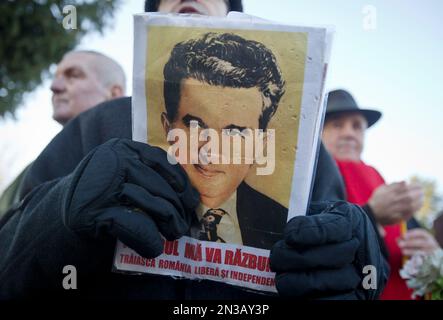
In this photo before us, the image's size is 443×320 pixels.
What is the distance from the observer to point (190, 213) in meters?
0.67

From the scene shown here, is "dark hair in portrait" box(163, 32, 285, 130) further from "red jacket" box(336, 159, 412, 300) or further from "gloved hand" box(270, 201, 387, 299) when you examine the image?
"red jacket" box(336, 159, 412, 300)

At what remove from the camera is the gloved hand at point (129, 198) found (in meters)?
0.61

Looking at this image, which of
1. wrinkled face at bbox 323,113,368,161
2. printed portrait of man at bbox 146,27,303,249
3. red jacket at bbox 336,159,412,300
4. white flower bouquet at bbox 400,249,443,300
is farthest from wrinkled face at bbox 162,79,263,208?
wrinkled face at bbox 323,113,368,161

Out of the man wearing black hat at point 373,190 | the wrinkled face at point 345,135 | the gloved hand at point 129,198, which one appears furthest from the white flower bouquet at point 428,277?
the gloved hand at point 129,198

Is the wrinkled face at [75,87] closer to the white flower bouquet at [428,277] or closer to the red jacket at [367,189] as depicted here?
the red jacket at [367,189]

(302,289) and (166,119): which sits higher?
(166,119)

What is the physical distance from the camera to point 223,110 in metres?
0.67

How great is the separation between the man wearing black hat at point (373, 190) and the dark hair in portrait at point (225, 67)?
77 centimetres

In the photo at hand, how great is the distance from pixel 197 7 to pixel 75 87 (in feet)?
2.02

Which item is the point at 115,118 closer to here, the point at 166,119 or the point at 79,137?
the point at 79,137

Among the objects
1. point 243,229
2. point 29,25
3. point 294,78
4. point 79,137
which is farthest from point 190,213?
point 29,25

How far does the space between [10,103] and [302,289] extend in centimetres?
409

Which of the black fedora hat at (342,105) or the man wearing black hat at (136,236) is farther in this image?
the black fedora hat at (342,105)

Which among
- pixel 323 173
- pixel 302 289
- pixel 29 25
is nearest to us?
pixel 302 289
